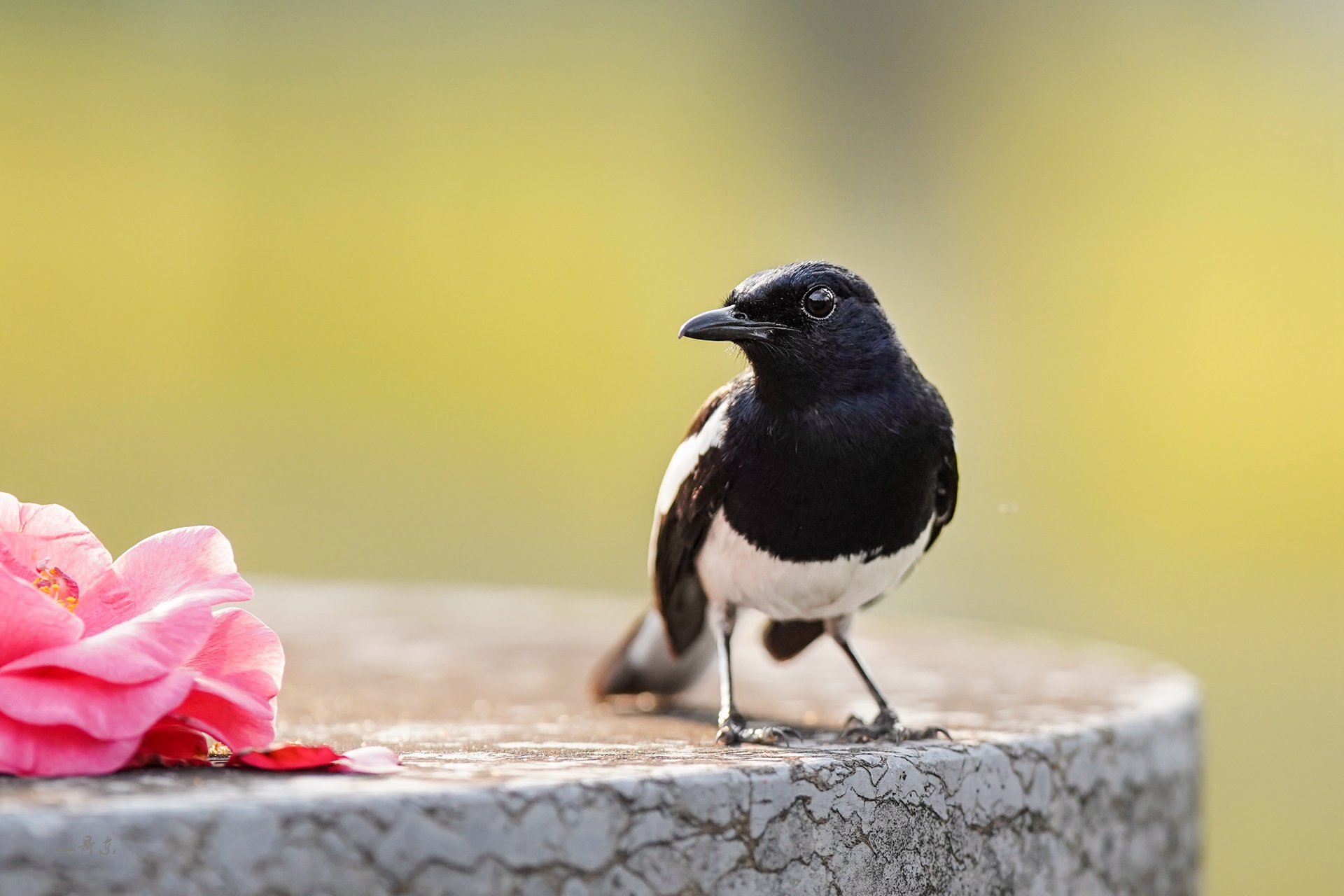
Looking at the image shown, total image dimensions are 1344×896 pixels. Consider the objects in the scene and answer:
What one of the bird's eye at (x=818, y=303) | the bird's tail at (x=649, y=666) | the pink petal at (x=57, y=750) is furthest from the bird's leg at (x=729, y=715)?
the pink petal at (x=57, y=750)

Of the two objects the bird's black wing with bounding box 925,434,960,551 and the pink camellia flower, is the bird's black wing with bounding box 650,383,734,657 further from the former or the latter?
the pink camellia flower

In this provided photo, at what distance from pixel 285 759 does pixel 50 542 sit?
475mm

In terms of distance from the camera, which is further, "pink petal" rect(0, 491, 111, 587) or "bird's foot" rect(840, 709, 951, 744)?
"bird's foot" rect(840, 709, 951, 744)

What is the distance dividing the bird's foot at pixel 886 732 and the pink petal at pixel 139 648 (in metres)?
1.22

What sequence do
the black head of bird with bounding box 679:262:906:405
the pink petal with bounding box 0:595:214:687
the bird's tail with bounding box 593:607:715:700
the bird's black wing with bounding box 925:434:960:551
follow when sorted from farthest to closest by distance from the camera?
the bird's tail with bounding box 593:607:715:700 < the bird's black wing with bounding box 925:434:960:551 < the black head of bird with bounding box 679:262:906:405 < the pink petal with bounding box 0:595:214:687

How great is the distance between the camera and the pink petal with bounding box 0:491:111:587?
184cm

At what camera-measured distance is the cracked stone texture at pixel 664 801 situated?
1.46 m

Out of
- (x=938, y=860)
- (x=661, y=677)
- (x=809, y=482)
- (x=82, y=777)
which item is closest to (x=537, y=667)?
(x=661, y=677)

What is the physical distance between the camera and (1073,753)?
234 centimetres

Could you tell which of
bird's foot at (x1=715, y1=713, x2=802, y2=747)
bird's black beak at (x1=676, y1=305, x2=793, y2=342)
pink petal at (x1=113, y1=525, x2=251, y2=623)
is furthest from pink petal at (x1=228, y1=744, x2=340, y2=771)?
bird's black beak at (x1=676, y1=305, x2=793, y2=342)

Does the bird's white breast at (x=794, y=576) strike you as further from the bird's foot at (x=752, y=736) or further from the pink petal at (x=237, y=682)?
the pink petal at (x=237, y=682)

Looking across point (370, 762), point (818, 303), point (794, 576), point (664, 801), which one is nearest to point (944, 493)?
point (794, 576)

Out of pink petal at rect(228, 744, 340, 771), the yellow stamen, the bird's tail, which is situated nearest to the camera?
pink petal at rect(228, 744, 340, 771)

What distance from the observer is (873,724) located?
262 cm
